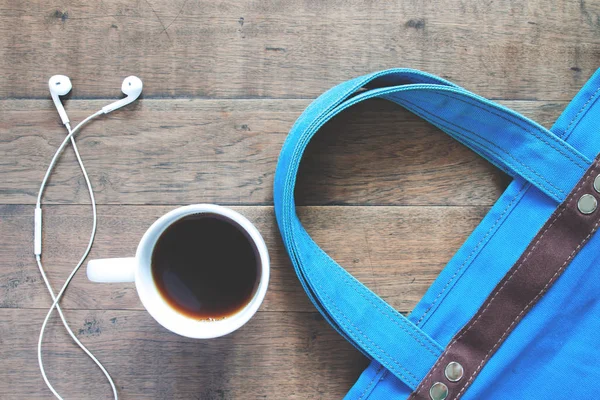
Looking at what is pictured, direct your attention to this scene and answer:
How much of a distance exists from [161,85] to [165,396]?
333 mm

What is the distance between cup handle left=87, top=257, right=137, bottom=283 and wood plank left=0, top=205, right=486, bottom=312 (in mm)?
100

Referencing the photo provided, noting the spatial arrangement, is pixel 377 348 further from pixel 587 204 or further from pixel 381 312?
pixel 587 204

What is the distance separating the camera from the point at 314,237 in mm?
548

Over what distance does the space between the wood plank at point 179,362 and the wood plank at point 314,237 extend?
3 centimetres

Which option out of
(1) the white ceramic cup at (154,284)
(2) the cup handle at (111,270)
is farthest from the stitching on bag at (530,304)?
(2) the cup handle at (111,270)

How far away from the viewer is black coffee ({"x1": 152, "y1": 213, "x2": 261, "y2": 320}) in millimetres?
476

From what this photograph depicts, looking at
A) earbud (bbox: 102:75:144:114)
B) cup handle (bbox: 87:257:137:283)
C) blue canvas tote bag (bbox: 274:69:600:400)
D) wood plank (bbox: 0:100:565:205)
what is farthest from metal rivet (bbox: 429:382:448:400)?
earbud (bbox: 102:75:144:114)

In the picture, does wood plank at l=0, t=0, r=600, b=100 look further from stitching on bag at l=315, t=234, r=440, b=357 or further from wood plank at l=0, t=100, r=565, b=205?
stitching on bag at l=315, t=234, r=440, b=357

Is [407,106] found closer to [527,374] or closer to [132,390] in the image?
[527,374]

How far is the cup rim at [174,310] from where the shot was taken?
0.45 meters

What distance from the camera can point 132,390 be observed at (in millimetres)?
542

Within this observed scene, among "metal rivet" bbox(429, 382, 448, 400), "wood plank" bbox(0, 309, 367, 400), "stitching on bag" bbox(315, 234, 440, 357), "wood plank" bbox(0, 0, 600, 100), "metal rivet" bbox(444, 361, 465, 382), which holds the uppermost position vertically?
"wood plank" bbox(0, 0, 600, 100)

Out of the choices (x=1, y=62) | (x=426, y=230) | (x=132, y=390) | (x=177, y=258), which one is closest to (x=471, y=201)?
(x=426, y=230)

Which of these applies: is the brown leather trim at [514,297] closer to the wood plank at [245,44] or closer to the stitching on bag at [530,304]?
the stitching on bag at [530,304]
